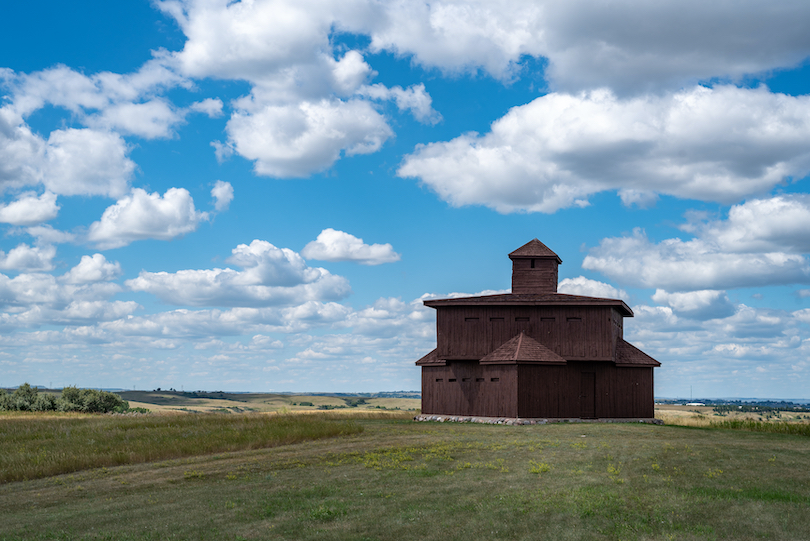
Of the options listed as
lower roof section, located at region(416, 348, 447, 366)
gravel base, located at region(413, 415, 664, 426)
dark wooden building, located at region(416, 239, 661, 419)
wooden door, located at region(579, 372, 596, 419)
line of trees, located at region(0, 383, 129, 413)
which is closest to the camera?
gravel base, located at region(413, 415, 664, 426)

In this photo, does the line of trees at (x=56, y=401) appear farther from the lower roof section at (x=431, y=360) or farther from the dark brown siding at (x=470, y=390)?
the dark brown siding at (x=470, y=390)

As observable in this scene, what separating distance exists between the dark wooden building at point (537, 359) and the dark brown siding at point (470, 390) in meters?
0.06

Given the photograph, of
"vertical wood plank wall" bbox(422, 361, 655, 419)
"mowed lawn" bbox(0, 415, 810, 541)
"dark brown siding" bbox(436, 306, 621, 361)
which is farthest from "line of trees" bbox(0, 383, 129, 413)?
"mowed lawn" bbox(0, 415, 810, 541)

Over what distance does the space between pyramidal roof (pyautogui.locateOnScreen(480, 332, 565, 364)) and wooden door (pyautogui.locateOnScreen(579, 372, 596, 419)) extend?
10.0ft

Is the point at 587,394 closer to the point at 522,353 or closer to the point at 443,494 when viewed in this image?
the point at 522,353

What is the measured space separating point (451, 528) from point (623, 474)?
6.99 m

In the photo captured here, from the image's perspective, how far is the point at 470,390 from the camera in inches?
1722

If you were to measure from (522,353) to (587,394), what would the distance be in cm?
621

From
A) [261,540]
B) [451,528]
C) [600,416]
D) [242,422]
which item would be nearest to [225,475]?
[261,540]

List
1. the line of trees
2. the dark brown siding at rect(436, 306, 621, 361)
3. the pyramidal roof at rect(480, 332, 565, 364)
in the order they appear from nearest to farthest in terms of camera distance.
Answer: the pyramidal roof at rect(480, 332, 565, 364)
the dark brown siding at rect(436, 306, 621, 361)
the line of trees

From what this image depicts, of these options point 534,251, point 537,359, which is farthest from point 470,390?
point 534,251

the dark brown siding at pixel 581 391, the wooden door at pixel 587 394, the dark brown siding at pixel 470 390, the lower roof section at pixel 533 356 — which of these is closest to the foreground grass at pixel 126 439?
the dark brown siding at pixel 470 390

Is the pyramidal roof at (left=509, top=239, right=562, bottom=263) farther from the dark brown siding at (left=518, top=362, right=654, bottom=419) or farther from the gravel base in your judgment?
the gravel base

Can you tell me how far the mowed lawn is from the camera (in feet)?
44.8
